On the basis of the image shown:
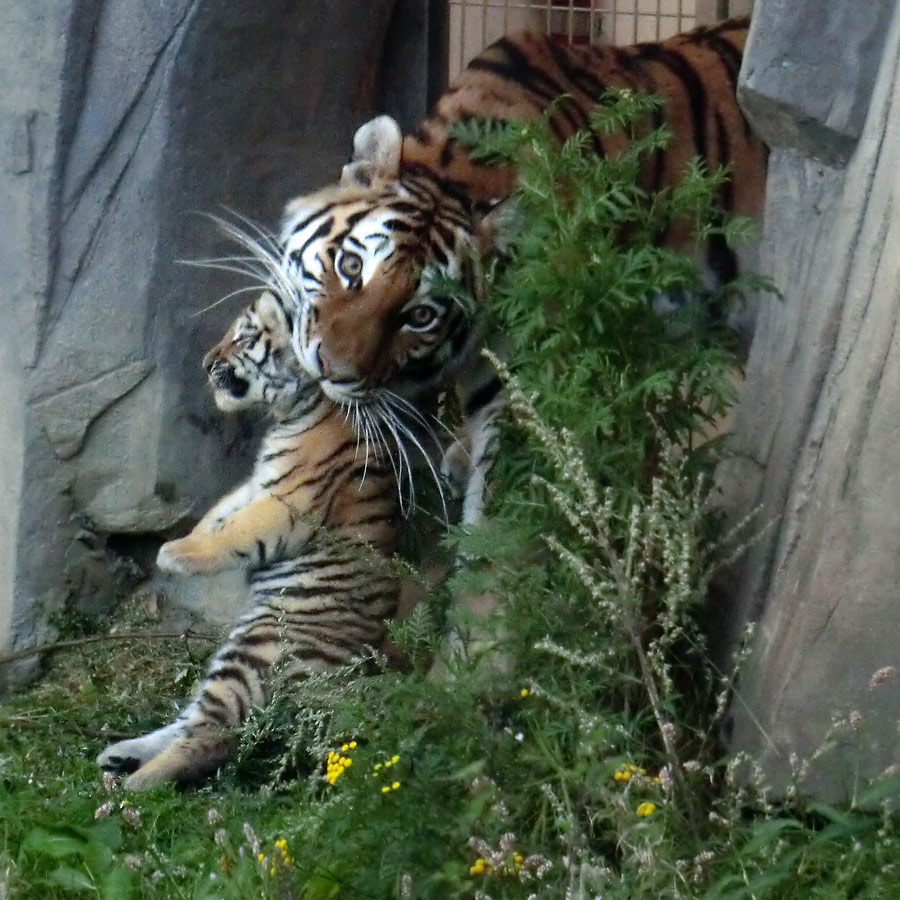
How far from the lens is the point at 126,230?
12.8 ft

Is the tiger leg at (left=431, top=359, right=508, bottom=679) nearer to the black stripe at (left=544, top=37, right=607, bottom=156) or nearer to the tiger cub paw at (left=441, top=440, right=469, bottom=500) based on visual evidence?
the tiger cub paw at (left=441, top=440, right=469, bottom=500)

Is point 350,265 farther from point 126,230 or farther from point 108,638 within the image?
point 108,638

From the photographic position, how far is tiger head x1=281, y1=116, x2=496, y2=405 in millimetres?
3475

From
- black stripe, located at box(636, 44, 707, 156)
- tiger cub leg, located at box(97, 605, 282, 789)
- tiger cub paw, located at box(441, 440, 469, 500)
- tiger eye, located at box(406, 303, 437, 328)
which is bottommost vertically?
tiger cub leg, located at box(97, 605, 282, 789)

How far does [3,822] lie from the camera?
301cm

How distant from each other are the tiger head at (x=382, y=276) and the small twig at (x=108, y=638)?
3.26 ft

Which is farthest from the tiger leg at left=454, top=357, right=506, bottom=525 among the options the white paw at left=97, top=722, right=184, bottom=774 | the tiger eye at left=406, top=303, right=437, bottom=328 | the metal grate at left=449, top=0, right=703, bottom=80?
the metal grate at left=449, top=0, right=703, bottom=80

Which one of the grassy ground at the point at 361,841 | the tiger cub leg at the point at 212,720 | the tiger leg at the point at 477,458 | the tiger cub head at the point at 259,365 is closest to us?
the grassy ground at the point at 361,841

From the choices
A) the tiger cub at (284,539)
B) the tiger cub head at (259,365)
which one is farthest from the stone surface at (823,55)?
the tiger cub head at (259,365)

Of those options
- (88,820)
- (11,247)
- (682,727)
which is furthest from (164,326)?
(682,727)

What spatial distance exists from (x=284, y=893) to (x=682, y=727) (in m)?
0.85

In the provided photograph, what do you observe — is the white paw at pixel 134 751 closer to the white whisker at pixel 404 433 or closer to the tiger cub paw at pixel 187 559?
the tiger cub paw at pixel 187 559

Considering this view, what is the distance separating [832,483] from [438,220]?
1401 mm

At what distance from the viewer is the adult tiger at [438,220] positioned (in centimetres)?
351
